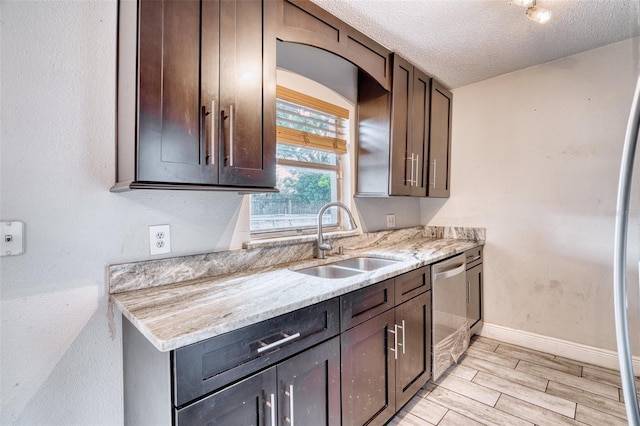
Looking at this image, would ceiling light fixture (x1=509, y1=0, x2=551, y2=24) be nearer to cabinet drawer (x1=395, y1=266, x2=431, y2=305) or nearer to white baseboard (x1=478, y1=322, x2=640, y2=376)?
cabinet drawer (x1=395, y1=266, x2=431, y2=305)

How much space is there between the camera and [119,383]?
1221mm

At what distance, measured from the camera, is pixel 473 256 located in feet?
8.55

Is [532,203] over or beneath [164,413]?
over

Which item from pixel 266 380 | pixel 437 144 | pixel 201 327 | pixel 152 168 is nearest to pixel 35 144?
pixel 152 168

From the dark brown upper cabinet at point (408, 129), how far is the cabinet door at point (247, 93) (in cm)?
117

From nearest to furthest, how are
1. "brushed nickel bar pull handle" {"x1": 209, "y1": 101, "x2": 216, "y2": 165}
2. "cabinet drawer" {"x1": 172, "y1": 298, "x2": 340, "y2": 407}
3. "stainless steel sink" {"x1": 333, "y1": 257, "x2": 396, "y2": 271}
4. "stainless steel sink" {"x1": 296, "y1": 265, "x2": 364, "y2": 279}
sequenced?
"cabinet drawer" {"x1": 172, "y1": 298, "x2": 340, "y2": 407} → "brushed nickel bar pull handle" {"x1": 209, "y1": 101, "x2": 216, "y2": 165} → "stainless steel sink" {"x1": 296, "y1": 265, "x2": 364, "y2": 279} → "stainless steel sink" {"x1": 333, "y1": 257, "x2": 396, "y2": 271}

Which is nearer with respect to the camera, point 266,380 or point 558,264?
point 266,380

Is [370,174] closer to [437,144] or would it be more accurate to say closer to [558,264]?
[437,144]

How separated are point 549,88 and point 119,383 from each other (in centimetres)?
339

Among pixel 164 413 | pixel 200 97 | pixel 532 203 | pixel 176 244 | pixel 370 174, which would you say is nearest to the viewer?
pixel 164 413

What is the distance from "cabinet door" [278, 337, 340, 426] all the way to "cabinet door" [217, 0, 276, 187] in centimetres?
73

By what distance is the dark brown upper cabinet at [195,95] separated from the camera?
3.37 ft

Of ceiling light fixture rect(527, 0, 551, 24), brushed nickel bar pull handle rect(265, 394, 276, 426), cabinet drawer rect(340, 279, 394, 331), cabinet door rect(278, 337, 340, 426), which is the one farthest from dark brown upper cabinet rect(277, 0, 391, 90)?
brushed nickel bar pull handle rect(265, 394, 276, 426)

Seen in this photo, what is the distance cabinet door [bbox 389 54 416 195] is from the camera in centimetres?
226
